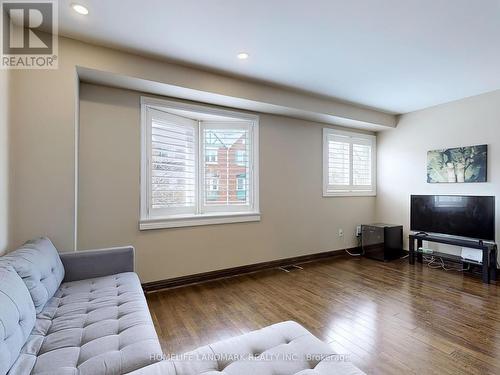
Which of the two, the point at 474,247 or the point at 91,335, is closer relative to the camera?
the point at 91,335

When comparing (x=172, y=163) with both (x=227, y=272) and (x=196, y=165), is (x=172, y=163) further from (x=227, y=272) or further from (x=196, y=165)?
(x=227, y=272)

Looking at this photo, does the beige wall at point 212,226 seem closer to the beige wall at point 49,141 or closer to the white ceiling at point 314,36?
the beige wall at point 49,141

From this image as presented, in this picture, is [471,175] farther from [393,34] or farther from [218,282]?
[218,282]

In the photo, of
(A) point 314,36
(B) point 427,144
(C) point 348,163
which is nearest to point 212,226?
(A) point 314,36

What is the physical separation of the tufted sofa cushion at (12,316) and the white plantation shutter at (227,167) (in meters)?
2.22

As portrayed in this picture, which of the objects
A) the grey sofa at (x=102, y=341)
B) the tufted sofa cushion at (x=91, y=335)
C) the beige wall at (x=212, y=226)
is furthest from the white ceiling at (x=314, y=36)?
the tufted sofa cushion at (x=91, y=335)

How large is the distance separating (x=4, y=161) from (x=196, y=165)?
6.16 feet

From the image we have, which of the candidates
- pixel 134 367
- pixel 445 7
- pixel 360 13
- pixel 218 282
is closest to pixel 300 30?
pixel 360 13

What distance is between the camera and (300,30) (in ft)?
6.98

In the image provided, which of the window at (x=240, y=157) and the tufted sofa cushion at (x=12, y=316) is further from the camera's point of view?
the window at (x=240, y=157)

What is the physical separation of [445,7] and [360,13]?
1.95 ft

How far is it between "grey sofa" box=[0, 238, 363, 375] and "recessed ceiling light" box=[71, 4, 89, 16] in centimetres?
177

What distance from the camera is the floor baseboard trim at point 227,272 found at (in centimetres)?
297

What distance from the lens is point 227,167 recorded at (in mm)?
3594
